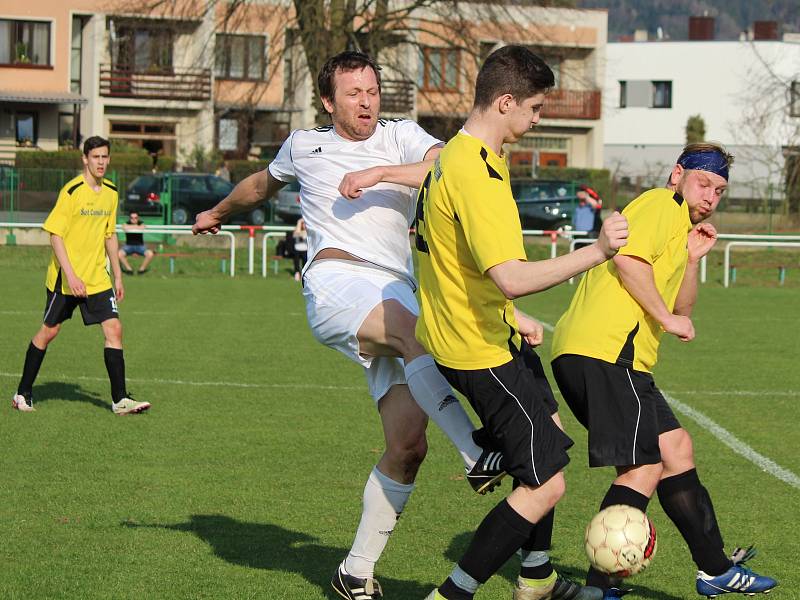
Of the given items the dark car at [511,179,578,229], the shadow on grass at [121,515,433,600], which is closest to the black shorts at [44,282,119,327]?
the shadow on grass at [121,515,433,600]

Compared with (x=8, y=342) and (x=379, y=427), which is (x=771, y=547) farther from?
(x=8, y=342)

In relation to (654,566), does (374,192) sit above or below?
above

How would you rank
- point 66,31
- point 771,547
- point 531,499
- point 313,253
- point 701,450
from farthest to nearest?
point 66,31
point 701,450
point 771,547
point 313,253
point 531,499

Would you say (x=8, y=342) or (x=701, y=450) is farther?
(x=8, y=342)

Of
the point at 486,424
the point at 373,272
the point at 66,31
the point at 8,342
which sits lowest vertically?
the point at 8,342

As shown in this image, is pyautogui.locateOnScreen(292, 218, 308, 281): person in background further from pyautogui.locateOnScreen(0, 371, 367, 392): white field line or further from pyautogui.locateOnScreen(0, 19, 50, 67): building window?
pyautogui.locateOnScreen(0, 19, 50, 67): building window

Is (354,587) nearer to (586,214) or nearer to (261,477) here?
(261,477)

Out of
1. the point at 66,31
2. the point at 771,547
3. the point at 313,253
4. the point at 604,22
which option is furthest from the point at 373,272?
the point at 604,22

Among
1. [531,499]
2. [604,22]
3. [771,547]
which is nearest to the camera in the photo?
[531,499]

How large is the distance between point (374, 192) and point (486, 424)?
4.42 ft

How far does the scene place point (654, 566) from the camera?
6105 mm

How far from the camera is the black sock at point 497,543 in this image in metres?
4.85

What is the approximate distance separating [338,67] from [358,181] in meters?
0.75

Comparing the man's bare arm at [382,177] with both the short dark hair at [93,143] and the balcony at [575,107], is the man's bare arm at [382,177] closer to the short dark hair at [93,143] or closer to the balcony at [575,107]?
the short dark hair at [93,143]
